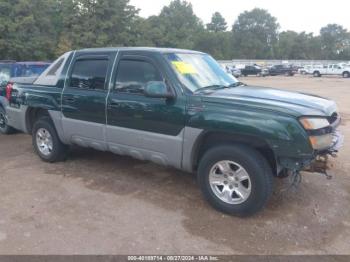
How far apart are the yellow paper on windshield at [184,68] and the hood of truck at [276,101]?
458 mm

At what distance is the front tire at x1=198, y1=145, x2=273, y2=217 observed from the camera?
4070 mm

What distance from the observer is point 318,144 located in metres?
3.89

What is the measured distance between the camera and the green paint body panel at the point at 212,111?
12.6 ft

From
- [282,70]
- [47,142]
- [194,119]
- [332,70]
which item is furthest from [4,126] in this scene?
[282,70]

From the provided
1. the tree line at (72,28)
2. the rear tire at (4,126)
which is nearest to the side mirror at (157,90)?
the rear tire at (4,126)

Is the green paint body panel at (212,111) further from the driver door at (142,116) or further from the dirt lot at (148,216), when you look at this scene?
the dirt lot at (148,216)

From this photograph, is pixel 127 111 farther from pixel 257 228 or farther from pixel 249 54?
pixel 249 54

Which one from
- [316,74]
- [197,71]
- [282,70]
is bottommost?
[316,74]

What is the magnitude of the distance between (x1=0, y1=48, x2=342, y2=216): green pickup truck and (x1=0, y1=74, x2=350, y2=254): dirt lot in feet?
1.17

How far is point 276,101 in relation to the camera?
163 inches

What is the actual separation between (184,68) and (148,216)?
6.12 ft

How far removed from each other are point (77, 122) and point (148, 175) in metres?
1.31

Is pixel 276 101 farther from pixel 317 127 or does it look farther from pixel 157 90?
pixel 157 90

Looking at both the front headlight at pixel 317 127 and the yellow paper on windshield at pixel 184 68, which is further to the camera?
the yellow paper on windshield at pixel 184 68
